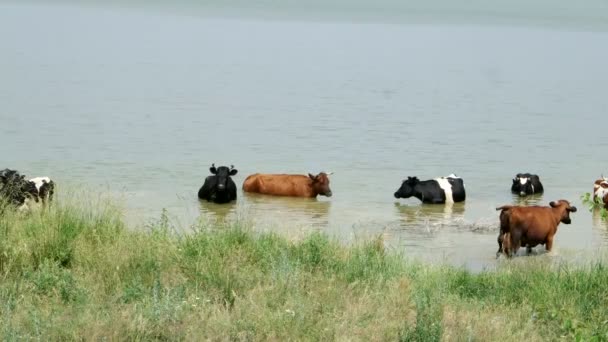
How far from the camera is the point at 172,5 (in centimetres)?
10138

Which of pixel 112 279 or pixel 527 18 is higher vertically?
pixel 527 18

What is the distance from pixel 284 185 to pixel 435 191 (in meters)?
2.44

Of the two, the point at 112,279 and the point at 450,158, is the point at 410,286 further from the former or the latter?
the point at 450,158

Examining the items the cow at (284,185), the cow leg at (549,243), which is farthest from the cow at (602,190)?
the cow at (284,185)

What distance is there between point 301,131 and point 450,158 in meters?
4.72

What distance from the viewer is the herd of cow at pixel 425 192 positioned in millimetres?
15250

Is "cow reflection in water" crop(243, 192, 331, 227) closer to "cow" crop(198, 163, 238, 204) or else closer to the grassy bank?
"cow" crop(198, 163, 238, 204)

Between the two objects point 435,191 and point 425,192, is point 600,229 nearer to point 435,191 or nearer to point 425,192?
point 435,191

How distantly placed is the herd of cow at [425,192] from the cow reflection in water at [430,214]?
1.04 ft

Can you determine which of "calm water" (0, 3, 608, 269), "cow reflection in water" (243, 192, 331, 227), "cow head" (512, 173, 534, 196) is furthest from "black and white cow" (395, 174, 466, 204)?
"cow reflection in water" (243, 192, 331, 227)

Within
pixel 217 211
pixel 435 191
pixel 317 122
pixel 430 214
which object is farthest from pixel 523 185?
pixel 317 122

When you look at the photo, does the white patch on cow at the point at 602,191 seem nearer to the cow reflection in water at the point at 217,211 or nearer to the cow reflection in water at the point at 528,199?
the cow reflection in water at the point at 528,199

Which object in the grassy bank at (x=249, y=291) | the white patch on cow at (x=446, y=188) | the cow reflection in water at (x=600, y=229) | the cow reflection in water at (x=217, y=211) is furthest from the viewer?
the white patch on cow at (x=446, y=188)

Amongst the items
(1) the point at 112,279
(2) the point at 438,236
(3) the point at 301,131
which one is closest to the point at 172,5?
(3) the point at 301,131
